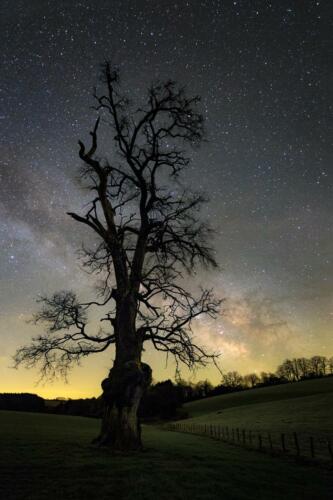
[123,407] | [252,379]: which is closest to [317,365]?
[252,379]

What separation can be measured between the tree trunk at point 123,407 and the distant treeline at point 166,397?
2305 inches

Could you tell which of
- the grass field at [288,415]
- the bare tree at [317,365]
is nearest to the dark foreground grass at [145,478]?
the grass field at [288,415]

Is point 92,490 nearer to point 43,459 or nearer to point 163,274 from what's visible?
point 43,459

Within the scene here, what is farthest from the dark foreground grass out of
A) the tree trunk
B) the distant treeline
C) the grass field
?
the distant treeline

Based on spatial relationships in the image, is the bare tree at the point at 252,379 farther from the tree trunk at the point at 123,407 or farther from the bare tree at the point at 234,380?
the tree trunk at the point at 123,407

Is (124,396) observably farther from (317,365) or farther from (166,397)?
(317,365)

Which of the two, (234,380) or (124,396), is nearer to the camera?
(124,396)

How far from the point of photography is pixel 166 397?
10900 centimetres

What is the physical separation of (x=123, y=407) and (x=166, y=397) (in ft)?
319

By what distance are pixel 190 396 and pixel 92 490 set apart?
14700 centimetres

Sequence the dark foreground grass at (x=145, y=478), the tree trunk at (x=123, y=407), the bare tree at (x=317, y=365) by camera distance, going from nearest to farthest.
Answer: the dark foreground grass at (x=145, y=478)
the tree trunk at (x=123, y=407)
the bare tree at (x=317, y=365)

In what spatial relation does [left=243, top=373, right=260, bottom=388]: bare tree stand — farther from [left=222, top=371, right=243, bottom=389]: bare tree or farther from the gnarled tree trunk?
the gnarled tree trunk

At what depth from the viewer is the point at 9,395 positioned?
10056 cm

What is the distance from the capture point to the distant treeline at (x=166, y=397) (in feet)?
335
